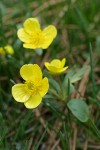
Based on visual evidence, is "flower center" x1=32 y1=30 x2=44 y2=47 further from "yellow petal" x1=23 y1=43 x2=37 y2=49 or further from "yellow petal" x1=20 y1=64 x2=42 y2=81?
"yellow petal" x1=20 y1=64 x2=42 y2=81

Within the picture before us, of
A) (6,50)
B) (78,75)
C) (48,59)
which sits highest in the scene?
(6,50)

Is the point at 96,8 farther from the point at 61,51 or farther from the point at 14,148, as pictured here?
the point at 14,148

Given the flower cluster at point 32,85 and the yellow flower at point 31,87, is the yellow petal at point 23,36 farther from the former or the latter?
the yellow flower at point 31,87

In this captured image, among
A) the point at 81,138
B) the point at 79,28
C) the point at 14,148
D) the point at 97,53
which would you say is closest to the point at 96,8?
the point at 79,28

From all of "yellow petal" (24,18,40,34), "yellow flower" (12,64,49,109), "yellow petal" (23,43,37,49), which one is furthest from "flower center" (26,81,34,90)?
"yellow petal" (24,18,40,34)

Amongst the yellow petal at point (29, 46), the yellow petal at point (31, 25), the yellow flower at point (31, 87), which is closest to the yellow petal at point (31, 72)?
the yellow flower at point (31, 87)

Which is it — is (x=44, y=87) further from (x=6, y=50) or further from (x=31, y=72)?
(x=6, y=50)

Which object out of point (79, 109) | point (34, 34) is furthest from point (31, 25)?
point (79, 109)
